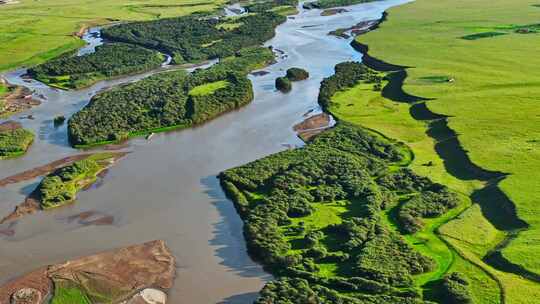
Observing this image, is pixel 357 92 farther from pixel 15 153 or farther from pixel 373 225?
pixel 15 153

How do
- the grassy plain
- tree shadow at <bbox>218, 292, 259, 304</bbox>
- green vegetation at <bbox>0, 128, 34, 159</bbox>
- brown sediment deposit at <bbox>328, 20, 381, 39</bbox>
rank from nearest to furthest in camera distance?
tree shadow at <bbox>218, 292, 259, 304</bbox> → the grassy plain → green vegetation at <bbox>0, 128, 34, 159</bbox> → brown sediment deposit at <bbox>328, 20, 381, 39</bbox>

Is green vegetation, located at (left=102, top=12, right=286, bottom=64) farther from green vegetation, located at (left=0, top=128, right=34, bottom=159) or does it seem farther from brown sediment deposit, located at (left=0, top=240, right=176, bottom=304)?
brown sediment deposit, located at (left=0, top=240, right=176, bottom=304)

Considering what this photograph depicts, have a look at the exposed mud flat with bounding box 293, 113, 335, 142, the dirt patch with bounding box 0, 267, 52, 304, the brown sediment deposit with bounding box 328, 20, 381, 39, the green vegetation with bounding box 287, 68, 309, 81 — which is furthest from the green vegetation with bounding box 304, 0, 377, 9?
the dirt patch with bounding box 0, 267, 52, 304

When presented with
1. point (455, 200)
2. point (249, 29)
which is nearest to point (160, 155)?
point (455, 200)

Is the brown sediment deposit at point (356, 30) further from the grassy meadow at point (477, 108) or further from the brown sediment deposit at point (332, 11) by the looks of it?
the brown sediment deposit at point (332, 11)

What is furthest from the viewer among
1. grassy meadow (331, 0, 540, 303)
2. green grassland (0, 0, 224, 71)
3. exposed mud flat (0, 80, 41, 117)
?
green grassland (0, 0, 224, 71)
